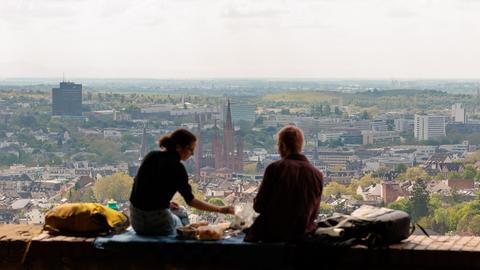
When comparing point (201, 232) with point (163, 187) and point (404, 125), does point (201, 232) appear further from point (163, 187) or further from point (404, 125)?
point (404, 125)

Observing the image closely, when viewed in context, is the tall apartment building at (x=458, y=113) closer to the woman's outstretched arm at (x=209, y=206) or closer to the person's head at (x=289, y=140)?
the woman's outstretched arm at (x=209, y=206)

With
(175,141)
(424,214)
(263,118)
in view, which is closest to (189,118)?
(263,118)

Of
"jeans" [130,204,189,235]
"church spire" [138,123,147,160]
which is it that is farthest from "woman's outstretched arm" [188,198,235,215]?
"church spire" [138,123,147,160]

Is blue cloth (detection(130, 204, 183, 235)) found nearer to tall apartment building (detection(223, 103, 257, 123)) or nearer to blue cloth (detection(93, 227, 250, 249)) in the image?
blue cloth (detection(93, 227, 250, 249))

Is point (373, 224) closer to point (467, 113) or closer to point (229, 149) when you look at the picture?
point (229, 149)

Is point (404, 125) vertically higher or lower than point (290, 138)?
lower

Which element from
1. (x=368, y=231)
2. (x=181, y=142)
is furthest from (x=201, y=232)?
(x=368, y=231)
